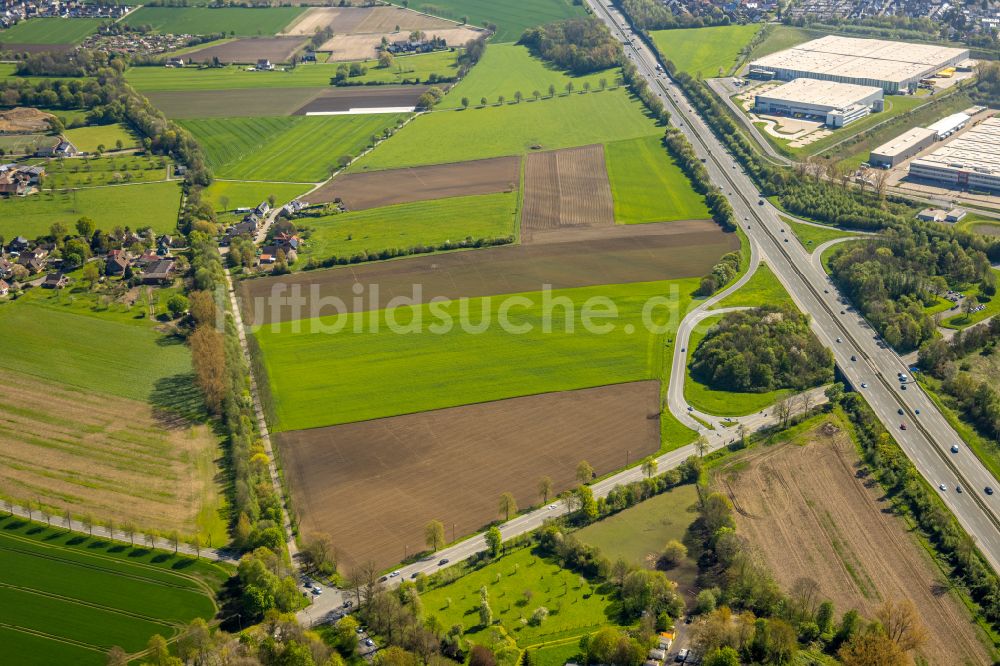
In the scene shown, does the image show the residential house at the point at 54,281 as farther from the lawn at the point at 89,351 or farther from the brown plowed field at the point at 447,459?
the brown plowed field at the point at 447,459

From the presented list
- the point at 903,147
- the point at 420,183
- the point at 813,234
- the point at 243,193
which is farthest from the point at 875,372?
the point at 243,193

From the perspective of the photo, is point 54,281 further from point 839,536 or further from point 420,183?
point 839,536

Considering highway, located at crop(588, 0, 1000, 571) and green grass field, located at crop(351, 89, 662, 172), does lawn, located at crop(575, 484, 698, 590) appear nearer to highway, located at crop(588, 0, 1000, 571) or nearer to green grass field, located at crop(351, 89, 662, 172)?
highway, located at crop(588, 0, 1000, 571)

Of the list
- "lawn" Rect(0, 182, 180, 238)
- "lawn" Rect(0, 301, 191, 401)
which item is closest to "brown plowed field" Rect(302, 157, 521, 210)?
"lawn" Rect(0, 182, 180, 238)

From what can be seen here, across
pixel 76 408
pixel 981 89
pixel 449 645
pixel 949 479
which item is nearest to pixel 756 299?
pixel 949 479

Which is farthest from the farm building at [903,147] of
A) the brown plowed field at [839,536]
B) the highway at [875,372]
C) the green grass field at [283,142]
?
the green grass field at [283,142]

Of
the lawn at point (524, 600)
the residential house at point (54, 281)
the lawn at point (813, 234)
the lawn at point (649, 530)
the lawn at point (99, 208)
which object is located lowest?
the lawn at point (524, 600)
